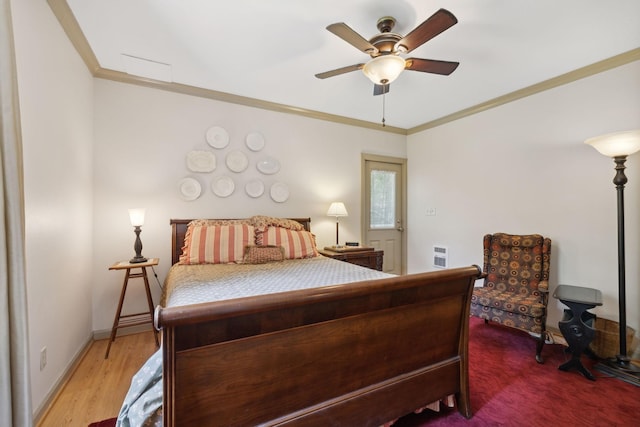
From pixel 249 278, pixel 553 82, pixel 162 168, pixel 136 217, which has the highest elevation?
pixel 553 82

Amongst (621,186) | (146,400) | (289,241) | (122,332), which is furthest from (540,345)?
(122,332)

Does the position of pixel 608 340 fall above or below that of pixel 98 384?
above

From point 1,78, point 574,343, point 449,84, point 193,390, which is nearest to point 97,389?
point 193,390

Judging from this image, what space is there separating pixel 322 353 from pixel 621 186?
8.93 feet

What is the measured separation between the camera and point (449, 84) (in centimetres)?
295

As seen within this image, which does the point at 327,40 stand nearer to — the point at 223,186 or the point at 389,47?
the point at 389,47

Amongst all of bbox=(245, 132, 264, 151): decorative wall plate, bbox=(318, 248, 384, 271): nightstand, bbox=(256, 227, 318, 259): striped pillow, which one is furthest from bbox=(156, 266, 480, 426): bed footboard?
bbox=(245, 132, 264, 151): decorative wall plate

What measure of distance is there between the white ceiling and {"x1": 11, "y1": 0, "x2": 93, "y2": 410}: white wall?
15.9 inches

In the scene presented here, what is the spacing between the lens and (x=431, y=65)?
2.07 meters

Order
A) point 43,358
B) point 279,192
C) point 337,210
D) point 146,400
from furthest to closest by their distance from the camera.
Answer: point 337,210 < point 279,192 < point 43,358 < point 146,400

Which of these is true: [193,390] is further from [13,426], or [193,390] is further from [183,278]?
[183,278]

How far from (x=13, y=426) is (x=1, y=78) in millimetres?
1410

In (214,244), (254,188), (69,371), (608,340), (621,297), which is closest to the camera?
(69,371)

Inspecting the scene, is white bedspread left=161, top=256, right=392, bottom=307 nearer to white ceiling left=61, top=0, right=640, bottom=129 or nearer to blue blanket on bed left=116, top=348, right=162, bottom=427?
blue blanket on bed left=116, top=348, right=162, bottom=427
